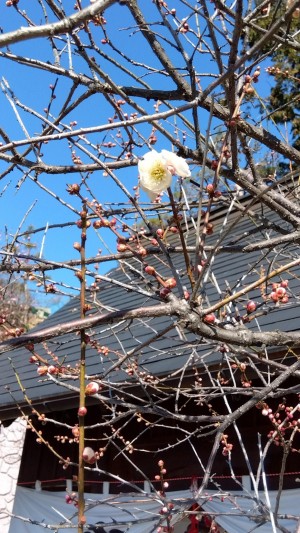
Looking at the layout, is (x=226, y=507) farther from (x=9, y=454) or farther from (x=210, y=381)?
(x=9, y=454)

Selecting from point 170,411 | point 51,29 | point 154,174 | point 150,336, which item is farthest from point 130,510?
point 51,29

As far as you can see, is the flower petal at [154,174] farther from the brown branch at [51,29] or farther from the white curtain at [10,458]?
the white curtain at [10,458]

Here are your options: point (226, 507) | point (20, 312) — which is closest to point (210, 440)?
point (226, 507)

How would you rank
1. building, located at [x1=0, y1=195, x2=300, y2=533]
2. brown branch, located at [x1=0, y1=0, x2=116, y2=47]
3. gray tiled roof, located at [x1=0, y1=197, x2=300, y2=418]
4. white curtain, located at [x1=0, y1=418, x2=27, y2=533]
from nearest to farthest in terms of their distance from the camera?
1. brown branch, located at [x1=0, y1=0, x2=116, y2=47]
2. building, located at [x1=0, y1=195, x2=300, y2=533]
3. gray tiled roof, located at [x1=0, y1=197, x2=300, y2=418]
4. white curtain, located at [x1=0, y1=418, x2=27, y2=533]

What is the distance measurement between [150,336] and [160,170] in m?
4.09

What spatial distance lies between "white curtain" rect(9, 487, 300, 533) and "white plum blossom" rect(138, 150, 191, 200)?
6.68ft

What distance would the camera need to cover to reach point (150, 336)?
563 centimetres

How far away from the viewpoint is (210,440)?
4574mm

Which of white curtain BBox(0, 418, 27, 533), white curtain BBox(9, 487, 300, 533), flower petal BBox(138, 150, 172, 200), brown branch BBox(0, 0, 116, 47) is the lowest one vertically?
white curtain BBox(9, 487, 300, 533)

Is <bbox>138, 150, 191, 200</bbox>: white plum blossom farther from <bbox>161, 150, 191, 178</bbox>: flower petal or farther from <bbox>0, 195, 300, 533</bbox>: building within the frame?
<bbox>0, 195, 300, 533</bbox>: building

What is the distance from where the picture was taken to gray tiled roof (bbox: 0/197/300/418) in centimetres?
384

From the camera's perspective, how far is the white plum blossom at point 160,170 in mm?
1624

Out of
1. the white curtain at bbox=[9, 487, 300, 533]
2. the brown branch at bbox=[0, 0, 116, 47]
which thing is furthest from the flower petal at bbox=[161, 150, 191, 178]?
the white curtain at bbox=[9, 487, 300, 533]

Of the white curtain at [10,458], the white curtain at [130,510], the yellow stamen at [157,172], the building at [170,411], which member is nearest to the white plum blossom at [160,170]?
the yellow stamen at [157,172]
